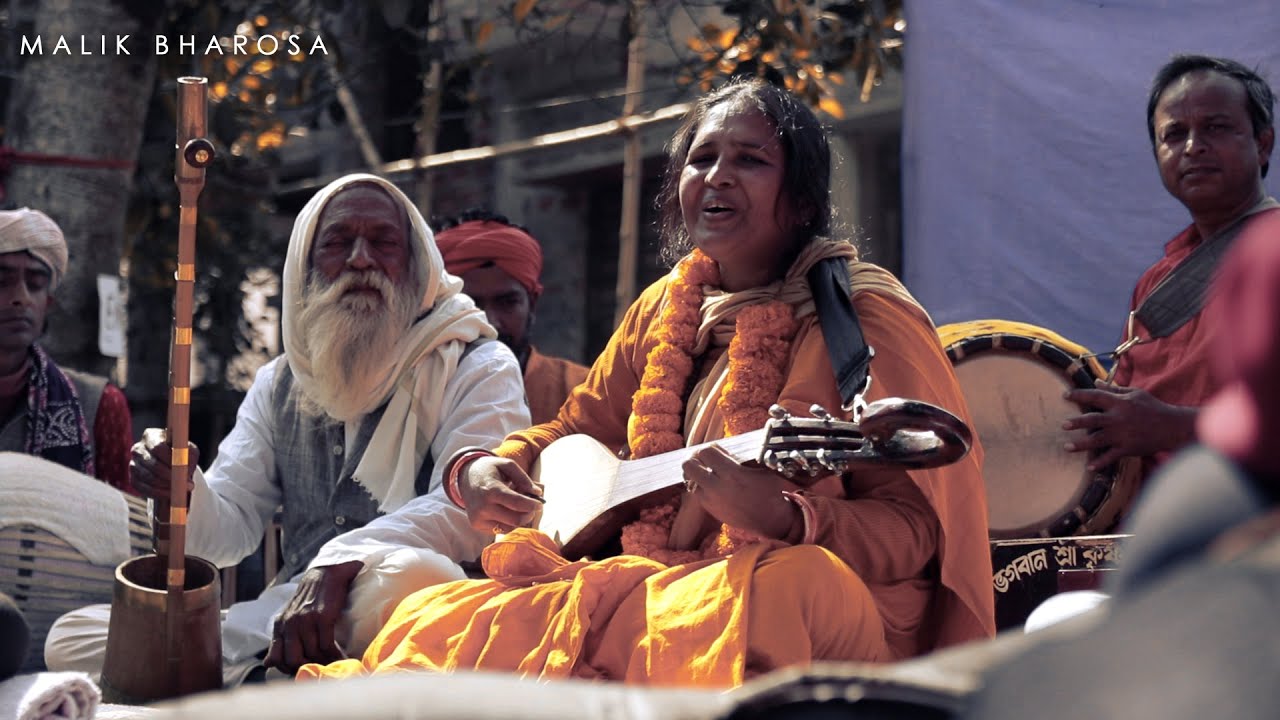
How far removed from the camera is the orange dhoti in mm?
2865

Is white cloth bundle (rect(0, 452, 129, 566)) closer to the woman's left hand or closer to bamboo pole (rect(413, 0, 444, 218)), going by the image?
the woman's left hand

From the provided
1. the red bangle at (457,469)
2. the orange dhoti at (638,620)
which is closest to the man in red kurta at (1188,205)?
the orange dhoti at (638,620)

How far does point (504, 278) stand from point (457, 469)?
259 centimetres

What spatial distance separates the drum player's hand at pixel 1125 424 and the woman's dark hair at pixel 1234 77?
0.89 meters

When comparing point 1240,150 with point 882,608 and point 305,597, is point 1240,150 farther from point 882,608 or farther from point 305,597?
point 305,597

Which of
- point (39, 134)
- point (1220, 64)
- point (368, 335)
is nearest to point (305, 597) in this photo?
point (368, 335)

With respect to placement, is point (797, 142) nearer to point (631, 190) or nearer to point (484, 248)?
point (484, 248)

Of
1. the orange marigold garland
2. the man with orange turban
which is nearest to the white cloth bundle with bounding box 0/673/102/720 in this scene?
the orange marigold garland

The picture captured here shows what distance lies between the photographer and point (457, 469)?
12.6ft

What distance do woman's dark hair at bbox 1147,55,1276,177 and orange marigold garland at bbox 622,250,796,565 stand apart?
1.58m

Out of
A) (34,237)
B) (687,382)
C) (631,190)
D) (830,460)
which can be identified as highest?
(631,190)

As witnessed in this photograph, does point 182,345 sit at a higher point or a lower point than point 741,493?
higher

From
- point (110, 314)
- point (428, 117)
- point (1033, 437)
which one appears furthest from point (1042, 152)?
point (428, 117)

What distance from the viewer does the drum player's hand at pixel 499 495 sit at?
11.8ft
